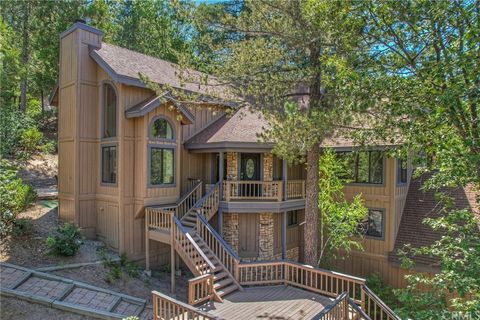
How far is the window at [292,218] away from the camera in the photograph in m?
14.7

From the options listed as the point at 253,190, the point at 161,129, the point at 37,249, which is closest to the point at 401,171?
the point at 253,190

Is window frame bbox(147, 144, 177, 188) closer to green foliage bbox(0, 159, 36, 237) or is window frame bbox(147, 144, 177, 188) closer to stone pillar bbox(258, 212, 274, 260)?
stone pillar bbox(258, 212, 274, 260)

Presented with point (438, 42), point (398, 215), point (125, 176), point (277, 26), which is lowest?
point (398, 215)

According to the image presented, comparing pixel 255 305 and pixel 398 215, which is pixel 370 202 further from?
pixel 255 305

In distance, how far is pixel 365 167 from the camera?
1320cm

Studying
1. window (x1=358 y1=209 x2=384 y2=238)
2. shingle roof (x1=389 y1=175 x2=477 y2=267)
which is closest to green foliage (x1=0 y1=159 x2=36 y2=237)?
window (x1=358 y1=209 x2=384 y2=238)

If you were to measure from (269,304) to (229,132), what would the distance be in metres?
6.85

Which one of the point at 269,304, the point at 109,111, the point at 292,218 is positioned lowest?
the point at 269,304

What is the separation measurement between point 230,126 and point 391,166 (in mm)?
6674

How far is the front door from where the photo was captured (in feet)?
44.7

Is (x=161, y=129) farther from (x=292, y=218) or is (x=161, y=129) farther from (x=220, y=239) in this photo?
(x=292, y=218)

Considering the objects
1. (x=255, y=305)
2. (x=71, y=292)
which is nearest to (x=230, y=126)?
(x=255, y=305)

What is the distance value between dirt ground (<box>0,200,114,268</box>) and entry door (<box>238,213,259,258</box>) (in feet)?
16.7

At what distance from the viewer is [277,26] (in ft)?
29.3
